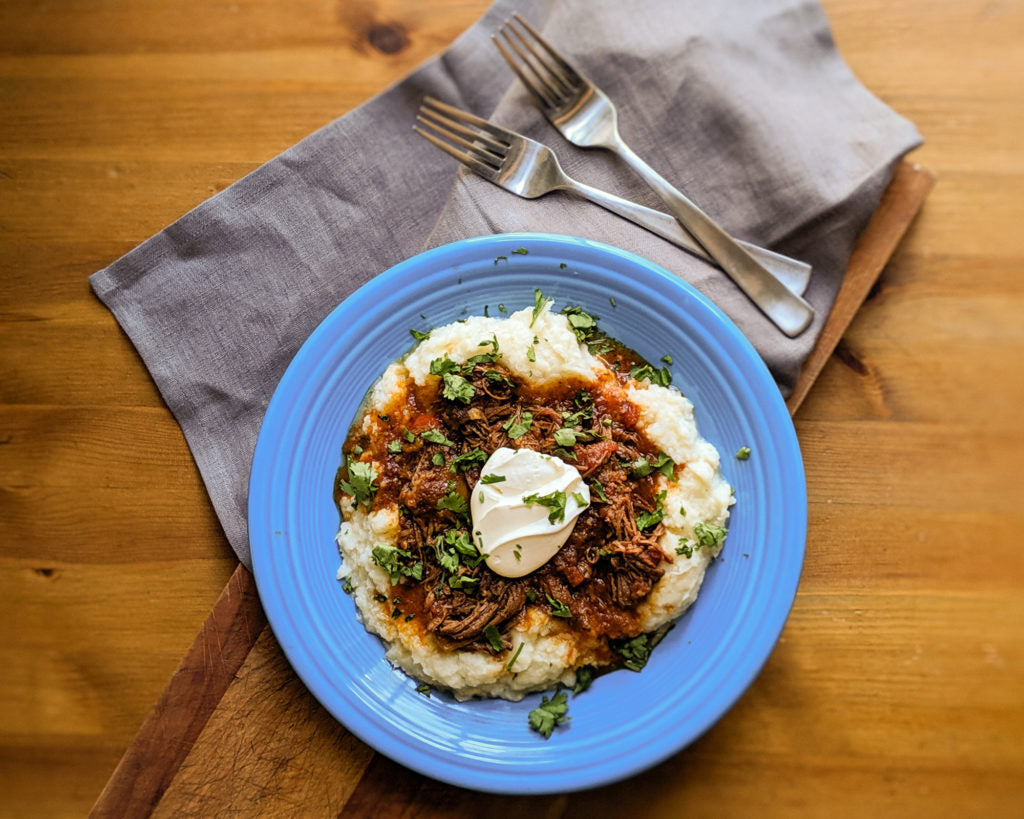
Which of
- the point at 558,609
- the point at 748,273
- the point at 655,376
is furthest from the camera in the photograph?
the point at 748,273

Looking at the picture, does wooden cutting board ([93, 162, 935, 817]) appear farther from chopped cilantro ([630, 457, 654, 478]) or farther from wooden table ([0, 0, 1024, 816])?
chopped cilantro ([630, 457, 654, 478])

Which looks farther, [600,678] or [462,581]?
[600,678]

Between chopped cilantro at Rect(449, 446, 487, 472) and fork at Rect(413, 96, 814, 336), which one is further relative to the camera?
fork at Rect(413, 96, 814, 336)

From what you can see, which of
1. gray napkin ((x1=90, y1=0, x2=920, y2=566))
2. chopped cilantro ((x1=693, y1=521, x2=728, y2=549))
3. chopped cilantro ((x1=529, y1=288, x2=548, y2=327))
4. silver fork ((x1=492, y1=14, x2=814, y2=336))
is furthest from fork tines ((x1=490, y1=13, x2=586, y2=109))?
chopped cilantro ((x1=693, y1=521, x2=728, y2=549))

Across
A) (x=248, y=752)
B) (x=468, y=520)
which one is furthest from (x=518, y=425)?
(x=248, y=752)

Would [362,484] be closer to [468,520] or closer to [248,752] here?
[468,520]

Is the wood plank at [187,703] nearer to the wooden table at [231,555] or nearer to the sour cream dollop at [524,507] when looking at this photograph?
the wooden table at [231,555]

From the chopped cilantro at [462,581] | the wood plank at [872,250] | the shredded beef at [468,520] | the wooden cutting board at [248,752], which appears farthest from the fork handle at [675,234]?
the wooden cutting board at [248,752]

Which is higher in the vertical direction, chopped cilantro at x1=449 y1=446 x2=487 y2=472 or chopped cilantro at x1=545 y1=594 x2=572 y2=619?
chopped cilantro at x1=449 y1=446 x2=487 y2=472
